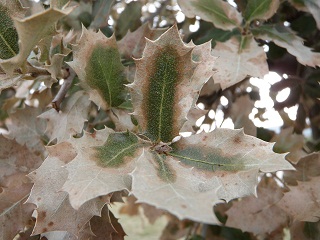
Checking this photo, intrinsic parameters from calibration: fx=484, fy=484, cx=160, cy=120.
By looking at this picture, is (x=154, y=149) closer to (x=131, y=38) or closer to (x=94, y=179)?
(x=94, y=179)

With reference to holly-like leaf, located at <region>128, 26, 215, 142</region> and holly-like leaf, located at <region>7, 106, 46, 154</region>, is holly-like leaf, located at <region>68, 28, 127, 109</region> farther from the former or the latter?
holly-like leaf, located at <region>7, 106, 46, 154</region>

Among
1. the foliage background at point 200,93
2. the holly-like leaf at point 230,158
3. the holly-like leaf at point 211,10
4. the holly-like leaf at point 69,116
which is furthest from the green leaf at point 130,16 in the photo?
the holly-like leaf at point 230,158

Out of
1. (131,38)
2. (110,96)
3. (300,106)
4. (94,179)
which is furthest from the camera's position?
(300,106)

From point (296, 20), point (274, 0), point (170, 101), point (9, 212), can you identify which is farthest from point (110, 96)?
point (296, 20)

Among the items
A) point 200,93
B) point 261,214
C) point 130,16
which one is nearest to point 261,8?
point 200,93

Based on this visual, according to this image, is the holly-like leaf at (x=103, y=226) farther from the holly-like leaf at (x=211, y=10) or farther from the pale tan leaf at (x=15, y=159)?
the holly-like leaf at (x=211, y=10)
